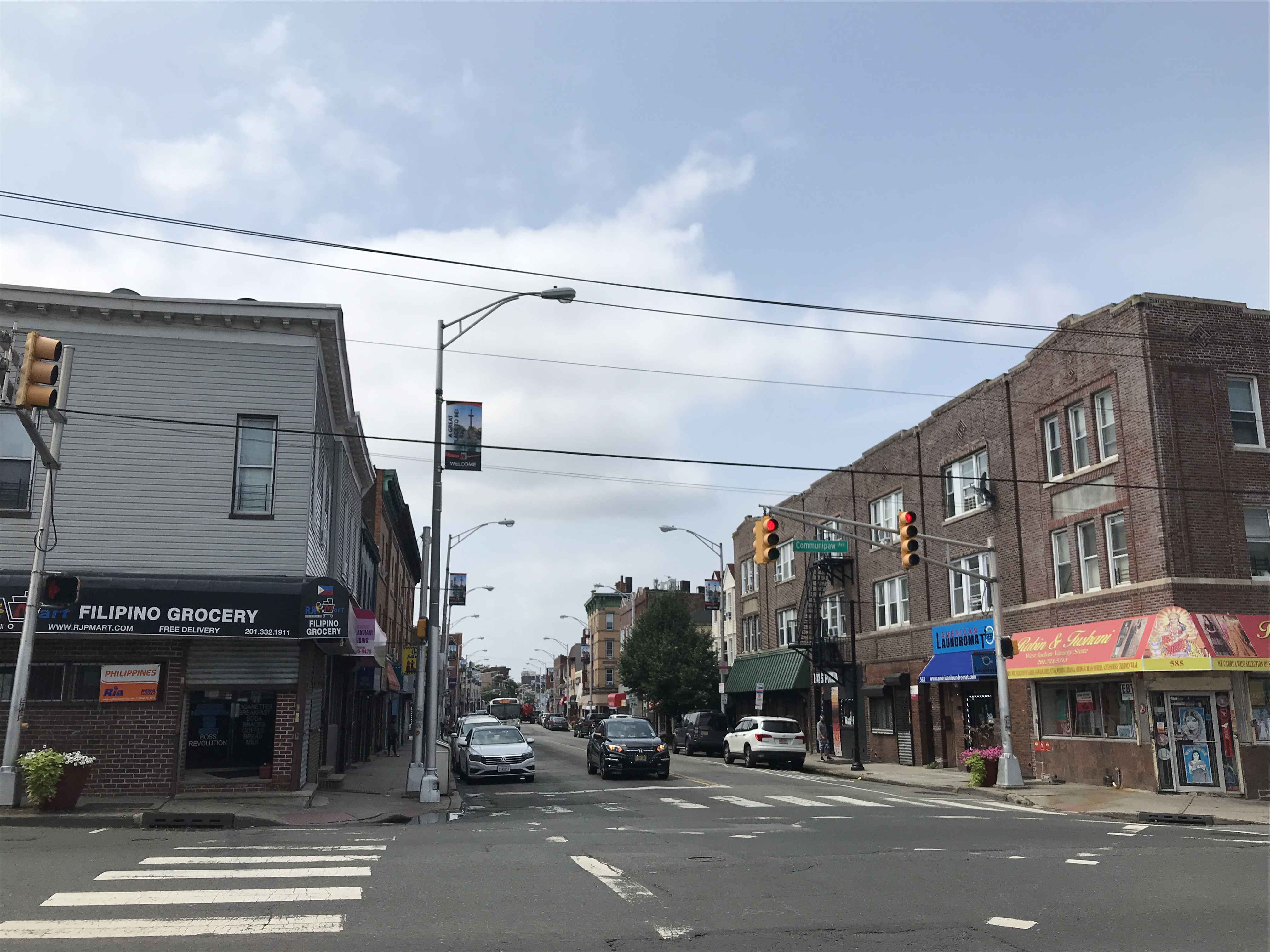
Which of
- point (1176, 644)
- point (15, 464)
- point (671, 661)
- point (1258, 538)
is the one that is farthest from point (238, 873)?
point (671, 661)

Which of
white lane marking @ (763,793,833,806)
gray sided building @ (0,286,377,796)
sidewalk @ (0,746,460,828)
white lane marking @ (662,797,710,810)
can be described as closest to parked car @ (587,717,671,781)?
white lane marking @ (763,793,833,806)

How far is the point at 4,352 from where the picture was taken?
13250 millimetres

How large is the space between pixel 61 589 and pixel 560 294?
1012 centimetres

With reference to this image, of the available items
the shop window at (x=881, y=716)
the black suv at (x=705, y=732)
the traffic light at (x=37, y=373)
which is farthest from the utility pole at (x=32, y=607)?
the black suv at (x=705, y=732)

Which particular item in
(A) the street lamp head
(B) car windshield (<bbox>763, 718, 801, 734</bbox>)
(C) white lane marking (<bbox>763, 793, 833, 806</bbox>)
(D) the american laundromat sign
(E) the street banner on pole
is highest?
(A) the street lamp head

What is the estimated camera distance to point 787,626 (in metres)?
49.2

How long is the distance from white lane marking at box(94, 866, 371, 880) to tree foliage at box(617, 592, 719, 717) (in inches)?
1819

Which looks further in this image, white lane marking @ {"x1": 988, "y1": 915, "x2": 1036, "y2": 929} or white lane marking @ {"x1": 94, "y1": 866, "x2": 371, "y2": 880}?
white lane marking @ {"x1": 94, "y1": 866, "x2": 371, "y2": 880}

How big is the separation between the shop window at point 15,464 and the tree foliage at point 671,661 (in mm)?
41163

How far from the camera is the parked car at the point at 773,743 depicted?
3484cm

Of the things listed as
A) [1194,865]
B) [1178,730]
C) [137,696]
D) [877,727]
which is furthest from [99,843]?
[877,727]

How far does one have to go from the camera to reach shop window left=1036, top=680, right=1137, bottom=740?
25.4 m

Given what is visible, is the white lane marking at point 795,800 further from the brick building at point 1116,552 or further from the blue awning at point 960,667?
the blue awning at point 960,667

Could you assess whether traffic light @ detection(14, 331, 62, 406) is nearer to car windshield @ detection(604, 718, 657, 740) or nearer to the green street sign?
the green street sign
